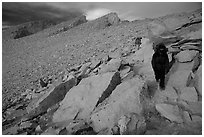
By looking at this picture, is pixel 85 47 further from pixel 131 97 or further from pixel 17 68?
pixel 131 97

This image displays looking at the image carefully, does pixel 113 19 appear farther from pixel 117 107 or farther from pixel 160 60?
pixel 117 107

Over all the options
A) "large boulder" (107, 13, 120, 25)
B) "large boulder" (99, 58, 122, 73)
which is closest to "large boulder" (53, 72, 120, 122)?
"large boulder" (99, 58, 122, 73)

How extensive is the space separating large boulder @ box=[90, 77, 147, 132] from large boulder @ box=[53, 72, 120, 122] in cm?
21

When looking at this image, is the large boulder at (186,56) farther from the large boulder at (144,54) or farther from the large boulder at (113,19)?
the large boulder at (113,19)

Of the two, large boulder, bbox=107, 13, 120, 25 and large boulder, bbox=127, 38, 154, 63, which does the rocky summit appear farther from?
large boulder, bbox=107, 13, 120, 25

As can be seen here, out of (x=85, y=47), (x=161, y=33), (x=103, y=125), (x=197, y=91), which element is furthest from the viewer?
(x=85, y=47)

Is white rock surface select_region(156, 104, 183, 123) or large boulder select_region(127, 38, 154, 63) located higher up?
large boulder select_region(127, 38, 154, 63)

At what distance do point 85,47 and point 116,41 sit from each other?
117cm

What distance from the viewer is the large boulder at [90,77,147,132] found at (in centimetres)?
429

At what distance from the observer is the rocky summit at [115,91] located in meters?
4.26

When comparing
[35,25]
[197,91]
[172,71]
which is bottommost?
[197,91]

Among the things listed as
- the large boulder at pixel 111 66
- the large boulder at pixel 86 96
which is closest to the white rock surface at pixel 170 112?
the large boulder at pixel 86 96

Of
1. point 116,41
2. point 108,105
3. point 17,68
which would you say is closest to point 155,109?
point 108,105

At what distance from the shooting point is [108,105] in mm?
4523
